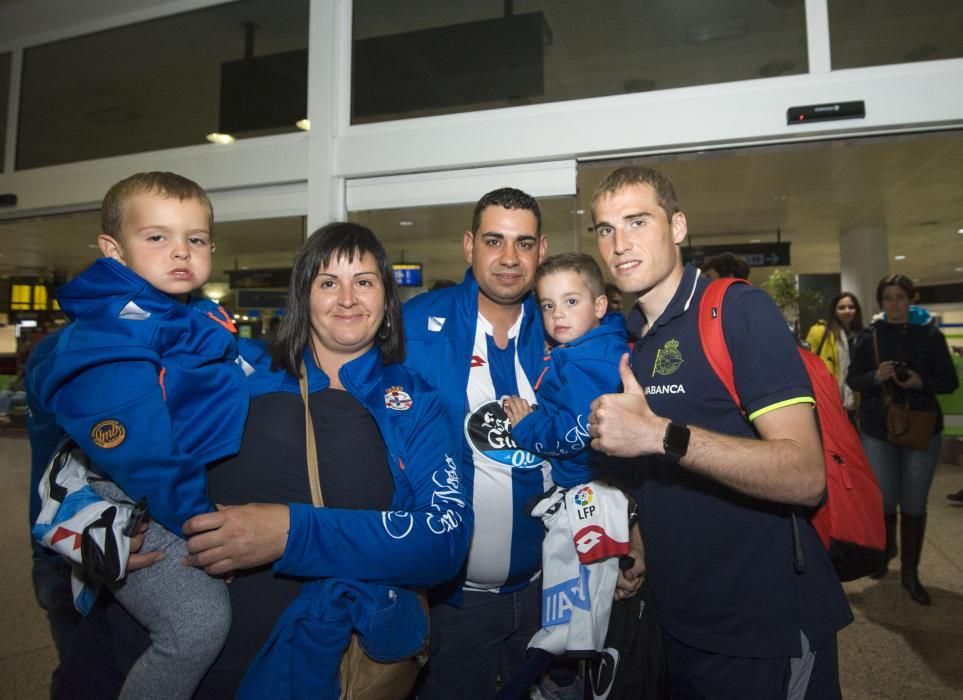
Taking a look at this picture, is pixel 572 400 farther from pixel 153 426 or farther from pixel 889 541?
pixel 889 541

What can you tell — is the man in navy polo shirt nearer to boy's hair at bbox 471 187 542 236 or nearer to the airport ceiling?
boy's hair at bbox 471 187 542 236

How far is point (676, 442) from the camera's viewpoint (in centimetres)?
137

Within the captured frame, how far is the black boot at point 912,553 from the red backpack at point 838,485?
309 centimetres

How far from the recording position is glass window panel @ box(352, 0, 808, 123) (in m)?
3.10

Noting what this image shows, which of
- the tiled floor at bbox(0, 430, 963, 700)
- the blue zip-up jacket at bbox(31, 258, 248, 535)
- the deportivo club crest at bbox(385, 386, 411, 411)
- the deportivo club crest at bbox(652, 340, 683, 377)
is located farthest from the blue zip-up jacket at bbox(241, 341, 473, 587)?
the tiled floor at bbox(0, 430, 963, 700)

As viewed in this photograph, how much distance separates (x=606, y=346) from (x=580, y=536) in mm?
612

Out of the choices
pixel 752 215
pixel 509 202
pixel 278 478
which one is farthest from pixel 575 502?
pixel 752 215

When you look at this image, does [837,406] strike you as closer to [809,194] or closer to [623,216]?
[623,216]

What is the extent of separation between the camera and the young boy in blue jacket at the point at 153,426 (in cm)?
127

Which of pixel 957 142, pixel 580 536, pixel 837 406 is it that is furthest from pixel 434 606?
pixel 957 142

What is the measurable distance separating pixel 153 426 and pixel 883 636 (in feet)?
14.0

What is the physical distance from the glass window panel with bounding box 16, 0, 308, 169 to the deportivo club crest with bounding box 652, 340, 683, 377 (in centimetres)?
325

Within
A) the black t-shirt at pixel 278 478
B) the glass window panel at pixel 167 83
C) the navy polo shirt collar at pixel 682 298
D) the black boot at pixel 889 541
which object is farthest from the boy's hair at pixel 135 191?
the black boot at pixel 889 541

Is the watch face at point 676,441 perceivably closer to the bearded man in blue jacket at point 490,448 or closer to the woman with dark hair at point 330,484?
the woman with dark hair at point 330,484
